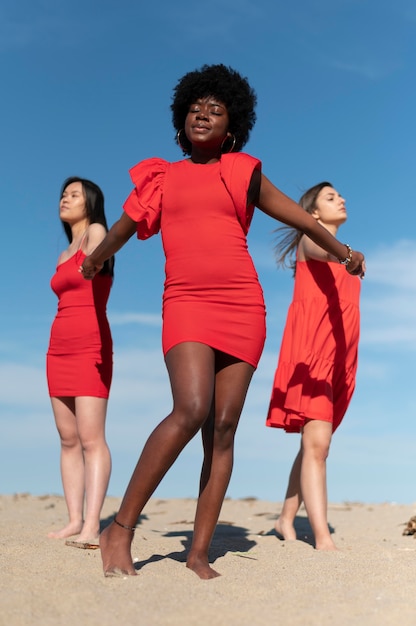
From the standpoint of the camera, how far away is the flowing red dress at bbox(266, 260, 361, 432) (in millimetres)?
5551

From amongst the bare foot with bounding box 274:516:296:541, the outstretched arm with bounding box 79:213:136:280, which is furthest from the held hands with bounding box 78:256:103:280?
the bare foot with bounding box 274:516:296:541

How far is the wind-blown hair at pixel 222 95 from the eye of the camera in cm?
441

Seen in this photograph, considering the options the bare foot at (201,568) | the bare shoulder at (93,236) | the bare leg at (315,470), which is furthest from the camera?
the bare shoulder at (93,236)

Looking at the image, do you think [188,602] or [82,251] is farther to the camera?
[82,251]

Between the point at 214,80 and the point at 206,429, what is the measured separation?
6.31 ft

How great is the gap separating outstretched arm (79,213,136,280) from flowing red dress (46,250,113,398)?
77 centimetres

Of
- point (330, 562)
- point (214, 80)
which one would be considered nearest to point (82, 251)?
point (214, 80)

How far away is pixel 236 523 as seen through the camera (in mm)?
7672

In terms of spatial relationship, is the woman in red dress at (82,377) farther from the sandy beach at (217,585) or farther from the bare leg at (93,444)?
the sandy beach at (217,585)

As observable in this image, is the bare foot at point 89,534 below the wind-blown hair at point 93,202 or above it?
below

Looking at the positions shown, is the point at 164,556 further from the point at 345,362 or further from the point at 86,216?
the point at 86,216

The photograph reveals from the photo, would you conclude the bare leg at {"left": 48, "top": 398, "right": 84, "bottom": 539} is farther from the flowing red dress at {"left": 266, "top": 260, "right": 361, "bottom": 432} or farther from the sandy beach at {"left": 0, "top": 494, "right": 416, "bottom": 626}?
the flowing red dress at {"left": 266, "top": 260, "right": 361, "bottom": 432}

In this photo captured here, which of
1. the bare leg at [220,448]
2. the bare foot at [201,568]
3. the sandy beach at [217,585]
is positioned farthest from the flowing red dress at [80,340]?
the bare foot at [201,568]

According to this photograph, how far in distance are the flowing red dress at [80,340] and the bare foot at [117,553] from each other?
1.79 meters
